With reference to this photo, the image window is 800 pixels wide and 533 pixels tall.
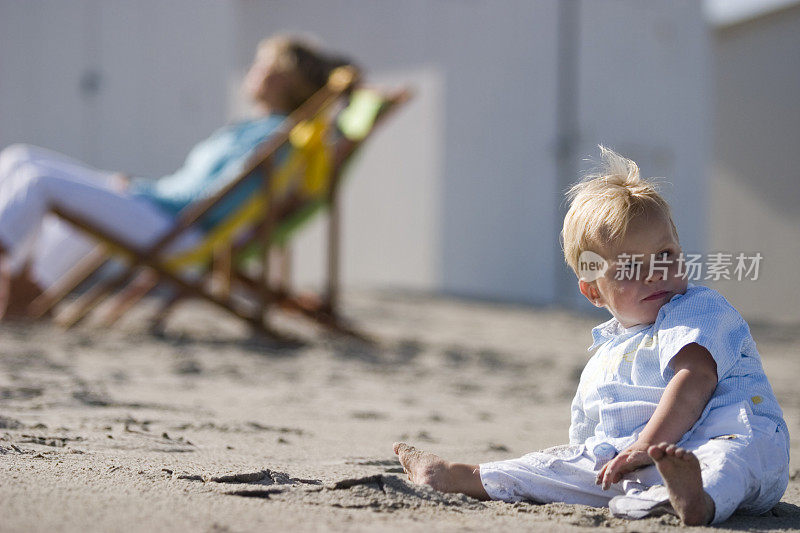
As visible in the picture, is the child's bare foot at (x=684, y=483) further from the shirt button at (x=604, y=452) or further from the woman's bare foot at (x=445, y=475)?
the woman's bare foot at (x=445, y=475)

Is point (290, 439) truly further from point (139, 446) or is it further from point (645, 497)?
point (645, 497)

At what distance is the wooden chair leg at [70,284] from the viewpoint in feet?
14.9

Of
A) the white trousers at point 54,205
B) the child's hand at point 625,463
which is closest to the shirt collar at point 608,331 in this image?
the child's hand at point 625,463

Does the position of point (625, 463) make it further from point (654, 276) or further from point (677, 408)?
point (654, 276)

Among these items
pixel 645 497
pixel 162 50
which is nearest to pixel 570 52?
pixel 162 50

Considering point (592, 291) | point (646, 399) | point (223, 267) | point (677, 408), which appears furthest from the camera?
point (223, 267)

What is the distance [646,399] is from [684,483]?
23 cm

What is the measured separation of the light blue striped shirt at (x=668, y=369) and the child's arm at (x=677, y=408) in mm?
21

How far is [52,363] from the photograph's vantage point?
3.42 meters

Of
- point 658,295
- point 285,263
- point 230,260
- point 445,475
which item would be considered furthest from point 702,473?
point 285,263

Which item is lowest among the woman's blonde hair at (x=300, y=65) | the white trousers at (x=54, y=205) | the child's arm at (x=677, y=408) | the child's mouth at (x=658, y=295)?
the child's arm at (x=677, y=408)

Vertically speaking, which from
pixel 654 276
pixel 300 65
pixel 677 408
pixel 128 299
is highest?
pixel 300 65

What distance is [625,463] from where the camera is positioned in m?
1.59

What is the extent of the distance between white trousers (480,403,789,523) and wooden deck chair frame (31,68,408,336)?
286 centimetres
